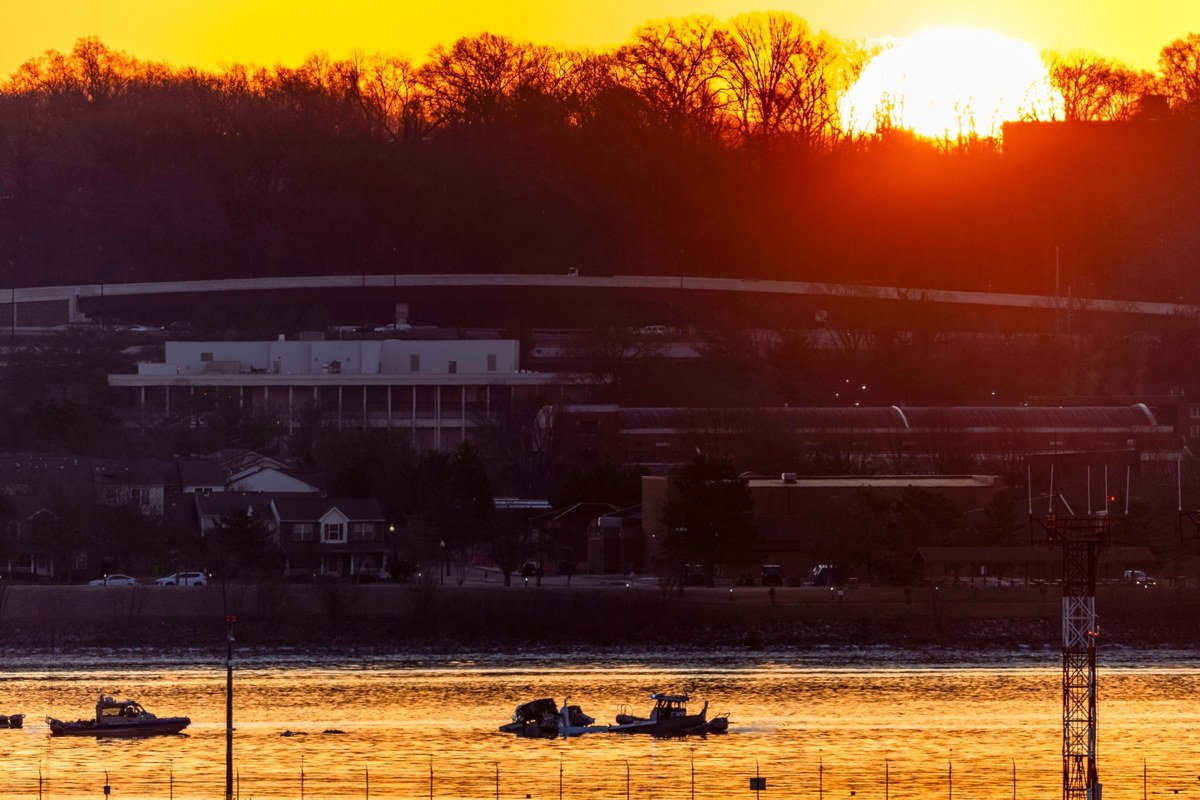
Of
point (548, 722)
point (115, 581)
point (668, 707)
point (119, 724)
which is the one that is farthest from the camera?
point (115, 581)

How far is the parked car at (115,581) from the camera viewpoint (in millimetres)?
48469

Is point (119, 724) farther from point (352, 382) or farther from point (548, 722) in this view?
point (352, 382)

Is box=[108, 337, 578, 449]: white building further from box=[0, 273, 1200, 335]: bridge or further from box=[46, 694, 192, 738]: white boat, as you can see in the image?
box=[46, 694, 192, 738]: white boat

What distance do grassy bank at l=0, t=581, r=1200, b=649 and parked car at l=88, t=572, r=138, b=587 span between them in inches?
22.2

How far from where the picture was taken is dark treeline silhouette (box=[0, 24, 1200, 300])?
9375cm

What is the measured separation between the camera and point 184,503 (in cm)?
5666

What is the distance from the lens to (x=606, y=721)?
125 ft

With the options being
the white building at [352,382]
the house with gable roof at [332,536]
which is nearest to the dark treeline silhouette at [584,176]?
the white building at [352,382]

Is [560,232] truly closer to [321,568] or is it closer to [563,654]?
[321,568]

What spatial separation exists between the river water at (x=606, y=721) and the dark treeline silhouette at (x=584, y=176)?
159 feet

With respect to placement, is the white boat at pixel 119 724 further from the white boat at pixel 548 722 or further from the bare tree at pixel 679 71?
the bare tree at pixel 679 71

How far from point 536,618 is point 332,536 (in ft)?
24.6

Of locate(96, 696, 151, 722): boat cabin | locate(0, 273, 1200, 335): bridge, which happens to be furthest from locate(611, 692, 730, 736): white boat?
locate(0, 273, 1200, 335): bridge

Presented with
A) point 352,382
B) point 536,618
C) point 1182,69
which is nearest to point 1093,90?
point 1182,69
